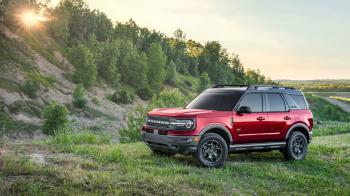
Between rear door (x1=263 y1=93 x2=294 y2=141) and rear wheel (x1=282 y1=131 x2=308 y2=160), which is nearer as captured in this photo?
rear door (x1=263 y1=93 x2=294 y2=141)

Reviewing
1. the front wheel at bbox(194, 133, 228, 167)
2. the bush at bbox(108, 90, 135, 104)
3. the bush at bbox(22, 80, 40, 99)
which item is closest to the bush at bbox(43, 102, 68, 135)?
the bush at bbox(22, 80, 40, 99)

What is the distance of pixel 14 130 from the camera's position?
183 feet

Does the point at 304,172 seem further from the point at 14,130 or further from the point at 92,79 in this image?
the point at 92,79

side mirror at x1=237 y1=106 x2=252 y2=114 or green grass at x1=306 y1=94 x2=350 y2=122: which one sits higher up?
side mirror at x1=237 y1=106 x2=252 y2=114

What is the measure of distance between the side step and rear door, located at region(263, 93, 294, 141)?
0.58 ft

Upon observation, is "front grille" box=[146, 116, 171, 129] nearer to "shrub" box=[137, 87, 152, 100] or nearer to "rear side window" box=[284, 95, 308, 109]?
"rear side window" box=[284, 95, 308, 109]

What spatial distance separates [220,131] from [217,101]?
123 cm

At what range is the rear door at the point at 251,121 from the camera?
13.4m

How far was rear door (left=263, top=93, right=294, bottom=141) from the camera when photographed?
46.6 feet

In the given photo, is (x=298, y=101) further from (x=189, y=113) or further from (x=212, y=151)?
(x=189, y=113)

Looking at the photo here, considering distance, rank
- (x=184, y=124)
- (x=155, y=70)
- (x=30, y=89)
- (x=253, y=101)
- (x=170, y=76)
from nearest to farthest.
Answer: (x=184, y=124) < (x=253, y=101) < (x=30, y=89) < (x=155, y=70) < (x=170, y=76)

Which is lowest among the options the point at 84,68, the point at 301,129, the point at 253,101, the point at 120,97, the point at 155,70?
the point at 301,129

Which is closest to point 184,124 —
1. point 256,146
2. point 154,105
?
point 256,146

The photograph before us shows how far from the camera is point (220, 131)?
515 inches
